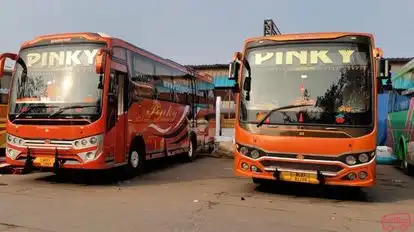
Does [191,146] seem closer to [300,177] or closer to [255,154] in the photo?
[255,154]

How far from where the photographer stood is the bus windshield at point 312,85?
8.76 meters

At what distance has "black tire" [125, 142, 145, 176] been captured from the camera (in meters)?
11.8

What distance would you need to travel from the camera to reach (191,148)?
57.7 ft

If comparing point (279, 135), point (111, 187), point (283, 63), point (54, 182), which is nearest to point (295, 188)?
point (279, 135)

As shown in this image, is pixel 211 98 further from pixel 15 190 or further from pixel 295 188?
pixel 15 190

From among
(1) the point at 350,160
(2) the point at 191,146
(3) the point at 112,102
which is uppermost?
(3) the point at 112,102

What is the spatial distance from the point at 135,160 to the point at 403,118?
8.31 meters

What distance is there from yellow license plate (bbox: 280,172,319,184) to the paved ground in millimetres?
446

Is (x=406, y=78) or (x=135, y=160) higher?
(x=406, y=78)

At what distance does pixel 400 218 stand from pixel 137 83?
7.16 m

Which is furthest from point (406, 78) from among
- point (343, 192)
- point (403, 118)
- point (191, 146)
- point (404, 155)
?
point (191, 146)

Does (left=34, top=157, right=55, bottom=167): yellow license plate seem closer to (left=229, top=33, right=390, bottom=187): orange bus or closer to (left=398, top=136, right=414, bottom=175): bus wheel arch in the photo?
(left=229, top=33, right=390, bottom=187): orange bus

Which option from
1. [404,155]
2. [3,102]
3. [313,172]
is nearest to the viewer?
[313,172]

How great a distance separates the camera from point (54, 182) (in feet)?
35.9
